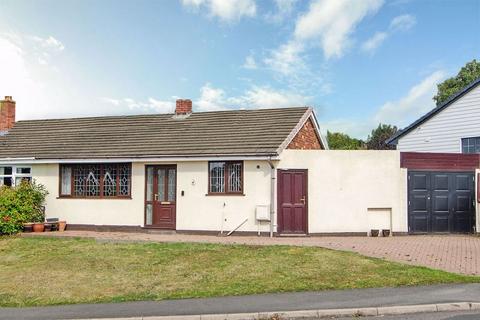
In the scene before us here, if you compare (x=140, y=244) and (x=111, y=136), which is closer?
(x=140, y=244)

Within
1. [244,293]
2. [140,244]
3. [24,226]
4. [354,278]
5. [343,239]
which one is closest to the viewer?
[244,293]

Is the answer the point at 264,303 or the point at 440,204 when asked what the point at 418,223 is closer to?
the point at 440,204

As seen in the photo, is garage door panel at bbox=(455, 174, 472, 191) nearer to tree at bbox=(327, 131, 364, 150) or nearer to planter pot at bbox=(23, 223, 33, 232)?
planter pot at bbox=(23, 223, 33, 232)

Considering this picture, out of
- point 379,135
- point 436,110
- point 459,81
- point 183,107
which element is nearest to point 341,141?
point 379,135

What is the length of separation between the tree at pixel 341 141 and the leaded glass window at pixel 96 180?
36.4 meters

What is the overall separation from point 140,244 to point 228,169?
4.21m

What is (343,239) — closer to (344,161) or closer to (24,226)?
(344,161)

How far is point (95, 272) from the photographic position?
438 inches

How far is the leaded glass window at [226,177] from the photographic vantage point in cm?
1677

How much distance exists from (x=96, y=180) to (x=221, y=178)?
5.14 m

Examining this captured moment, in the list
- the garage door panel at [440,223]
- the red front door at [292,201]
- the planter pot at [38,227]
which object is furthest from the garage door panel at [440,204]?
the planter pot at [38,227]

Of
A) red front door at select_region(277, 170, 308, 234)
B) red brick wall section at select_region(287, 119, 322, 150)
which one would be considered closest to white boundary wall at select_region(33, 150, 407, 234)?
red front door at select_region(277, 170, 308, 234)

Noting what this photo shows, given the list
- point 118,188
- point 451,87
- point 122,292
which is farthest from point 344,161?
point 451,87

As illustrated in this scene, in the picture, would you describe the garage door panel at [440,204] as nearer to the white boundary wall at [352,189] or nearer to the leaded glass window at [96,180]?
the white boundary wall at [352,189]
